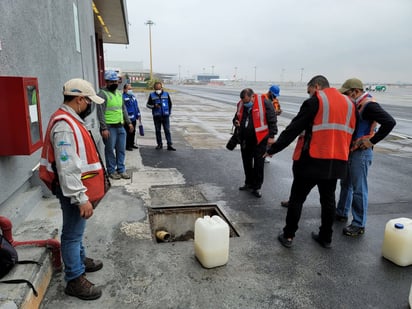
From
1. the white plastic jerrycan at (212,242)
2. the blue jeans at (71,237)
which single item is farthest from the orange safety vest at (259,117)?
the blue jeans at (71,237)

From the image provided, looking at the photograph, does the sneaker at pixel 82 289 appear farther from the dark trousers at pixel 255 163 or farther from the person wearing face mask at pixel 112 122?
the dark trousers at pixel 255 163

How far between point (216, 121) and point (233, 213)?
11.3 metres

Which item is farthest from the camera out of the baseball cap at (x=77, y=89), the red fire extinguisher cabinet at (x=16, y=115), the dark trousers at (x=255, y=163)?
the dark trousers at (x=255, y=163)

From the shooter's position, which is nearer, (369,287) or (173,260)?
(369,287)

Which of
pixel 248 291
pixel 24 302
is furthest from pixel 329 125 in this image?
pixel 24 302

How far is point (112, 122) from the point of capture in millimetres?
5844

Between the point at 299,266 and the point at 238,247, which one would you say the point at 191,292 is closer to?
the point at 238,247

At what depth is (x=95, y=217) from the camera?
4.35m

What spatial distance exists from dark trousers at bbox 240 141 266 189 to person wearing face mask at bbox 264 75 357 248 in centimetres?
174

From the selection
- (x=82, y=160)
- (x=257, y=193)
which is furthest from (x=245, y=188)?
(x=82, y=160)

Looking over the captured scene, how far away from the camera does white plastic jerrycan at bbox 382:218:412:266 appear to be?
3430 mm

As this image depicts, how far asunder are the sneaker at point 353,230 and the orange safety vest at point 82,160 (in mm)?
3261

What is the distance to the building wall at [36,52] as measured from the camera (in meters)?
3.36

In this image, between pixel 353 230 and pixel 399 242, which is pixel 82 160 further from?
pixel 353 230
